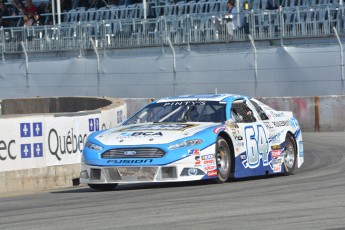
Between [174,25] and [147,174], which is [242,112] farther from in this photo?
[174,25]

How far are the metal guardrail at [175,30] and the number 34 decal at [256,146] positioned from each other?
11706 millimetres

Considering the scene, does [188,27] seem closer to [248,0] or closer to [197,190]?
[248,0]

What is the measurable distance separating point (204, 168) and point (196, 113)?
128 cm

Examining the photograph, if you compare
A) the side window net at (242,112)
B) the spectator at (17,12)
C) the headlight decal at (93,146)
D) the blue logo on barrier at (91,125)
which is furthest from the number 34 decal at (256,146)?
the spectator at (17,12)

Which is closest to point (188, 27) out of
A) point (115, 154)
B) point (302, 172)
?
point (302, 172)

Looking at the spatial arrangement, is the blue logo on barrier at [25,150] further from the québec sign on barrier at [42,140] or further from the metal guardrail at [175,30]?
the metal guardrail at [175,30]

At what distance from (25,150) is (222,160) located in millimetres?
3234

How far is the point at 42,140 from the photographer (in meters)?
15.0

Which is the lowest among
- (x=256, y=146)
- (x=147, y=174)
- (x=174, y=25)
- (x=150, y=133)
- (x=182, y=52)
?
(x=147, y=174)

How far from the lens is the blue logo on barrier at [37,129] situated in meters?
14.8

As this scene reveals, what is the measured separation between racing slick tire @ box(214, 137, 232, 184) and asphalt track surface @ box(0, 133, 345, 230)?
181 millimetres

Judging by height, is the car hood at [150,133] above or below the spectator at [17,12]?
below

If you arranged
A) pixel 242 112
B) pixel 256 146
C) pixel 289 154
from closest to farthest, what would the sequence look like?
pixel 256 146
pixel 242 112
pixel 289 154

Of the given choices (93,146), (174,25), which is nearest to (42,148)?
(93,146)
